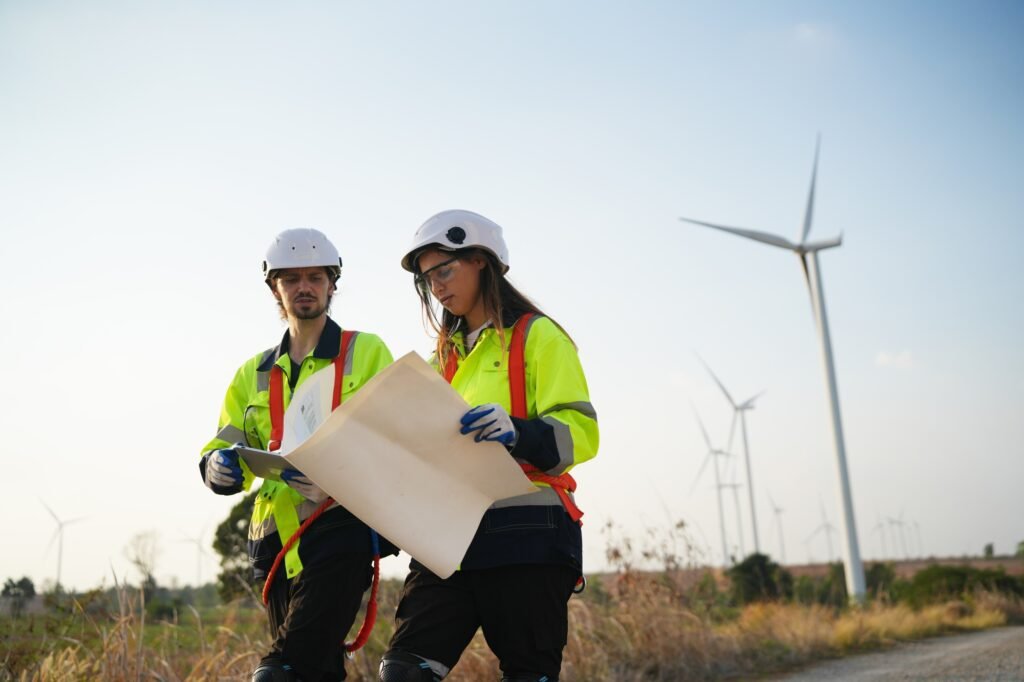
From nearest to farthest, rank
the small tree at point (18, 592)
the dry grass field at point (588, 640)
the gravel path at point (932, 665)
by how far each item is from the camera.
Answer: the dry grass field at point (588, 640) → the small tree at point (18, 592) → the gravel path at point (932, 665)

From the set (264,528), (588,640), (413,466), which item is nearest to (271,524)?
(264,528)

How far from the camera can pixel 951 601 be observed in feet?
65.6

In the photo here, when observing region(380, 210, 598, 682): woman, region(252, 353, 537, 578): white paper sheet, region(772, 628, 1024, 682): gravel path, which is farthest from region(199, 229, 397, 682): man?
region(772, 628, 1024, 682): gravel path

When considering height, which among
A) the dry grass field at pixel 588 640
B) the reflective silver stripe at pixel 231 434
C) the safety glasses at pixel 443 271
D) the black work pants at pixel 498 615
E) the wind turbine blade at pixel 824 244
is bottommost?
the dry grass field at pixel 588 640

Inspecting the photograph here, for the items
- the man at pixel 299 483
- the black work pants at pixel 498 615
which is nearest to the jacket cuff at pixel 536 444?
the black work pants at pixel 498 615

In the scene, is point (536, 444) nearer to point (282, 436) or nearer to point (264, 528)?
point (282, 436)

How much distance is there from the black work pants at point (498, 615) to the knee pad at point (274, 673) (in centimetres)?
38

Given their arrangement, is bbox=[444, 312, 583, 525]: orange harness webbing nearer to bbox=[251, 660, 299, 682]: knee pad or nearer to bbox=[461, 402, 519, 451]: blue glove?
bbox=[461, 402, 519, 451]: blue glove

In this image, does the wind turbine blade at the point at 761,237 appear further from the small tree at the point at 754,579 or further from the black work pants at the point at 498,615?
the black work pants at the point at 498,615

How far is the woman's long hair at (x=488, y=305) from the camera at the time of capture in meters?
2.97

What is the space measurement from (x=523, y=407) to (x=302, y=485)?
2.41ft

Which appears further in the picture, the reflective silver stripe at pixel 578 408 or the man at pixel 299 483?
the man at pixel 299 483

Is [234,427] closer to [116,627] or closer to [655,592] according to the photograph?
[116,627]

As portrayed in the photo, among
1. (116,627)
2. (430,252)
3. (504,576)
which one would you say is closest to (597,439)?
(504,576)
